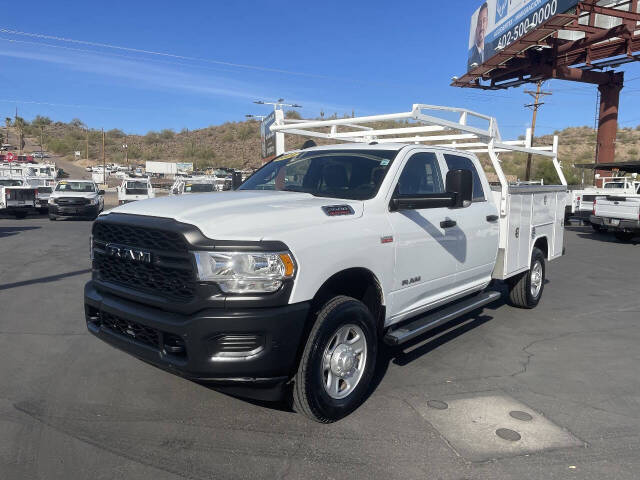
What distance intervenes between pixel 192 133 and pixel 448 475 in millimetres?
93005

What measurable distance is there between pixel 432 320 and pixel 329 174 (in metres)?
1.63

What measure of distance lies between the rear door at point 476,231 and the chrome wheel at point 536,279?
152cm

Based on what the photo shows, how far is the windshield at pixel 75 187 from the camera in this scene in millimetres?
20938

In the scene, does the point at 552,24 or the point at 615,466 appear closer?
the point at 615,466

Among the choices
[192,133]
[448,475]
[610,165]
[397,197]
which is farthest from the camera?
[192,133]

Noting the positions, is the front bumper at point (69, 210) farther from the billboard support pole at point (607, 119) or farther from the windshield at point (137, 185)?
the billboard support pole at point (607, 119)

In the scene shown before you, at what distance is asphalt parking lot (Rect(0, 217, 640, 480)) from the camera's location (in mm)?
3102

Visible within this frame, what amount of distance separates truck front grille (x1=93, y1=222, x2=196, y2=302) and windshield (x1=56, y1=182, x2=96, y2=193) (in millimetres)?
18971

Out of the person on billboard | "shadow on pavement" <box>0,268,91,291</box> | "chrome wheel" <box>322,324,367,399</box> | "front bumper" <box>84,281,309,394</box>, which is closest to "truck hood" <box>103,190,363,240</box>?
"front bumper" <box>84,281,309,394</box>

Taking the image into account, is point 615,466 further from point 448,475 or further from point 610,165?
point 610,165

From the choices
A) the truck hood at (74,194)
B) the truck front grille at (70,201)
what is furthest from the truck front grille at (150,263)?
the truck hood at (74,194)

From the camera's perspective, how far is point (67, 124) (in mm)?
107688

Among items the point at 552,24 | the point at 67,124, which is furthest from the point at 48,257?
the point at 67,124

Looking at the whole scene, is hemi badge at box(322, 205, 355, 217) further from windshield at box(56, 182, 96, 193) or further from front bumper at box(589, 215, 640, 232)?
windshield at box(56, 182, 96, 193)
